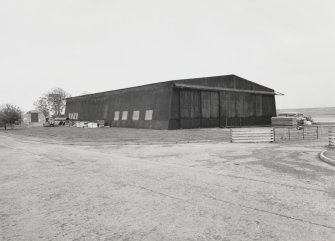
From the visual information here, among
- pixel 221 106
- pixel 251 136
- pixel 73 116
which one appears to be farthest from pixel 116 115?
pixel 251 136

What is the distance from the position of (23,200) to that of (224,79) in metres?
36.3

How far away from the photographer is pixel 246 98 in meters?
43.5

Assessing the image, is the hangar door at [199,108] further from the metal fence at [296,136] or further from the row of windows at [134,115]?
the metal fence at [296,136]

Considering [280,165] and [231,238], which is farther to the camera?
[280,165]

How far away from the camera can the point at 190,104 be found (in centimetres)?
3603

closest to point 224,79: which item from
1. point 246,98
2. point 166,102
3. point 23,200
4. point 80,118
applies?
point 246,98

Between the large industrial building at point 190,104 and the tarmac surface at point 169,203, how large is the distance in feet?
80.9

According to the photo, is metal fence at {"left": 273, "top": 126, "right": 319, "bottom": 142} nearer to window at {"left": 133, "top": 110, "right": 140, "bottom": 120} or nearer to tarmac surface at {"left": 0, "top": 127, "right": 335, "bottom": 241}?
tarmac surface at {"left": 0, "top": 127, "right": 335, "bottom": 241}

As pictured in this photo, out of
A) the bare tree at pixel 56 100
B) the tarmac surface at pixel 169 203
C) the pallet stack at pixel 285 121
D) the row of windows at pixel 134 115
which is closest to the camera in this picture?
the tarmac surface at pixel 169 203

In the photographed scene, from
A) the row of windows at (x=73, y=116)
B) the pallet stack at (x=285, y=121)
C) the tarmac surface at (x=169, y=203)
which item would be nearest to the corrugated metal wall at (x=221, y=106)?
the pallet stack at (x=285, y=121)

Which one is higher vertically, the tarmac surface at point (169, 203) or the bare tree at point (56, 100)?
the bare tree at point (56, 100)

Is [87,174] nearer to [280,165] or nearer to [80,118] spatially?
[280,165]

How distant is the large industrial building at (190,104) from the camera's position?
34.8 meters

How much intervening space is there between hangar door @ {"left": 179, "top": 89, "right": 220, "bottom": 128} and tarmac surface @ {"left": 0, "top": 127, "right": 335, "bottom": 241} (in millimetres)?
25366
